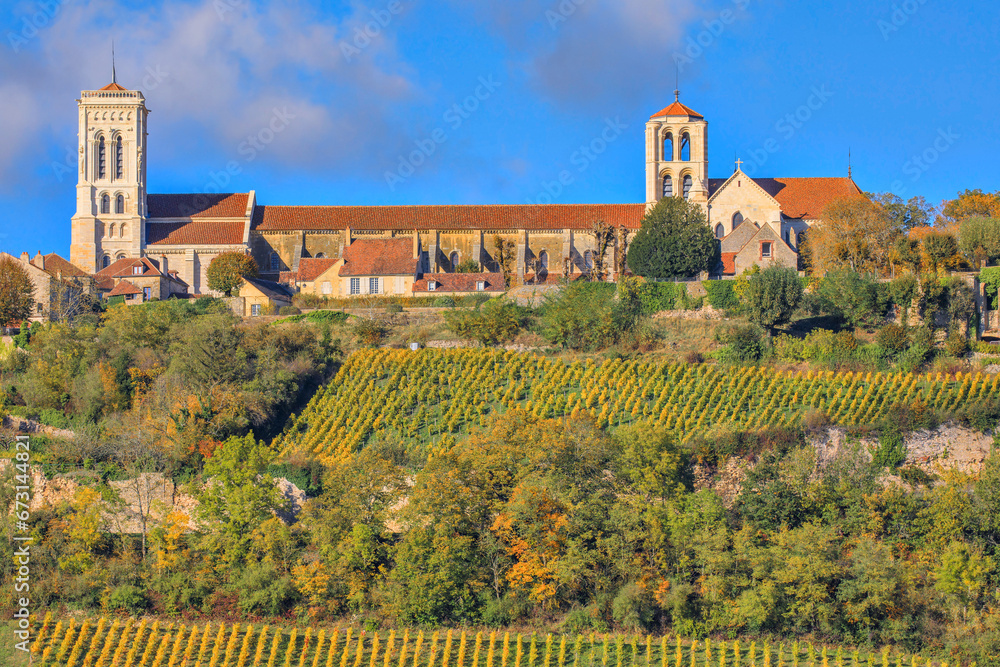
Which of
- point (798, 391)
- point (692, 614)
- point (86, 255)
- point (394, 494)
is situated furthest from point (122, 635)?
point (86, 255)

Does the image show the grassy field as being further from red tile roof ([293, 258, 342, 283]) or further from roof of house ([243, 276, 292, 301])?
red tile roof ([293, 258, 342, 283])

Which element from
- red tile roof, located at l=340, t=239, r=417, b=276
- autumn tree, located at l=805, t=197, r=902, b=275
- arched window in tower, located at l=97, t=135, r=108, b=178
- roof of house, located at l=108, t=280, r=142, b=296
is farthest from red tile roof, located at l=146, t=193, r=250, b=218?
autumn tree, located at l=805, t=197, r=902, b=275

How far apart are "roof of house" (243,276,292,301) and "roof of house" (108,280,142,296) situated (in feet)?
15.7

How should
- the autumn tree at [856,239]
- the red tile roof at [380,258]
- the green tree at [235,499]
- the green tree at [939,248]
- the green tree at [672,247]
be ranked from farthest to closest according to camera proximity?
1. the red tile roof at [380,258]
2. the autumn tree at [856,239]
3. the green tree at [672,247]
4. the green tree at [939,248]
5. the green tree at [235,499]

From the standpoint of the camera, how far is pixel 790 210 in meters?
60.1

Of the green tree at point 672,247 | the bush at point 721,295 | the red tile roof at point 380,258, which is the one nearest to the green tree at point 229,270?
the red tile roof at point 380,258

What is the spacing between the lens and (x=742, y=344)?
133 feet

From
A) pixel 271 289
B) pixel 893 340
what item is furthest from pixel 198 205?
pixel 893 340

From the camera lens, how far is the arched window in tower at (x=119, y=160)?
207 ft

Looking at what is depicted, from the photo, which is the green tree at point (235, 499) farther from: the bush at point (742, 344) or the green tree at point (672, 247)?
the green tree at point (672, 247)

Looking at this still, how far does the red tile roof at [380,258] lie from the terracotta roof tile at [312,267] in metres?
0.71

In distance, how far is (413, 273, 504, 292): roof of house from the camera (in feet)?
166

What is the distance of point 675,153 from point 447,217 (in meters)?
12.5

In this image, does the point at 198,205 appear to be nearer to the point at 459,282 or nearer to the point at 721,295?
the point at 459,282
